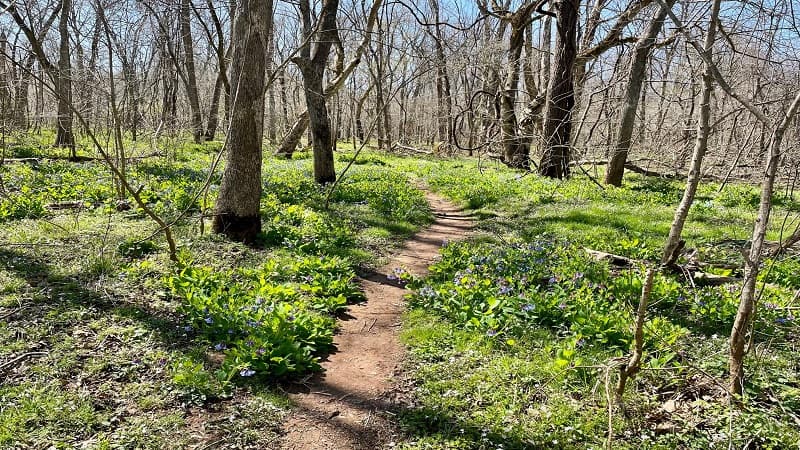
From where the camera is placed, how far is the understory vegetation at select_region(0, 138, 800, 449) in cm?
325

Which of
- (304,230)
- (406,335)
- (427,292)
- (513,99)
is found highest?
(513,99)

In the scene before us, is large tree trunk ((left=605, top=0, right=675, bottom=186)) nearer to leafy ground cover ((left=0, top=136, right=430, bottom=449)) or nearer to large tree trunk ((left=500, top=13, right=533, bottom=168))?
large tree trunk ((left=500, top=13, right=533, bottom=168))

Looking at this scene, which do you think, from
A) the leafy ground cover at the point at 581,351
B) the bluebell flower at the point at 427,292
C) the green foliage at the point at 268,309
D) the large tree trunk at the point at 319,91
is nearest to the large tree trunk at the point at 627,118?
the leafy ground cover at the point at 581,351

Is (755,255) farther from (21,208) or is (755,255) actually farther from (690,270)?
(21,208)

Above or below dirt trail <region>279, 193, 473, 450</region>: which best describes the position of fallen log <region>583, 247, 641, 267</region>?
above

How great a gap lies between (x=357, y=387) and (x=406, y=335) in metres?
0.90

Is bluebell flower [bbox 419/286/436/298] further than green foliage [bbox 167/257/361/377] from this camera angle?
Yes

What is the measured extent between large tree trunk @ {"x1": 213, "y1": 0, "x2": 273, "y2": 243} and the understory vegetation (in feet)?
1.31

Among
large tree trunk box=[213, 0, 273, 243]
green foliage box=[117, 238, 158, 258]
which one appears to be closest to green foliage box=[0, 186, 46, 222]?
green foliage box=[117, 238, 158, 258]

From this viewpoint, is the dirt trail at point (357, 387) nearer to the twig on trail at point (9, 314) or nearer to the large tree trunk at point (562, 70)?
the twig on trail at point (9, 314)

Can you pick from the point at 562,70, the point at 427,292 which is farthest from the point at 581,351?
the point at 562,70

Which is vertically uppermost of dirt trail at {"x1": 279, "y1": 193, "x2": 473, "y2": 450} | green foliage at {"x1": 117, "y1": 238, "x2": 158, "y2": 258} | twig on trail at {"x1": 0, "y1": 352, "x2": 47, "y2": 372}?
green foliage at {"x1": 117, "y1": 238, "x2": 158, "y2": 258}

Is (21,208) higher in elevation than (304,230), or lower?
higher

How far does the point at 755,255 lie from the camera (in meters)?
2.89
